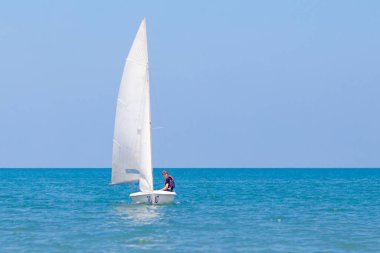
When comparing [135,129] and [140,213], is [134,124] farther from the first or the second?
[140,213]

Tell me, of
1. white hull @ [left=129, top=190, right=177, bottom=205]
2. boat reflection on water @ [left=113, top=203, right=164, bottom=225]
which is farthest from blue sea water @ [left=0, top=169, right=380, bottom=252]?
white hull @ [left=129, top=190, right=177, bottom=205]

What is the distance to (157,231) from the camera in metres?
40.3

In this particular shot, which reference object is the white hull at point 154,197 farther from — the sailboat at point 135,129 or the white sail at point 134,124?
the white sail at point 134,124

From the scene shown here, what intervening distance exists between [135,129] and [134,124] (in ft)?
1.13

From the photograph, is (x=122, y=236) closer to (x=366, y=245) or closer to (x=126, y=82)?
(x=366, y=245)

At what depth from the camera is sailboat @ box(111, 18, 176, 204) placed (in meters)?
51.1

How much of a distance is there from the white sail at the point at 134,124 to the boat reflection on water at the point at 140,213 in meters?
1.83

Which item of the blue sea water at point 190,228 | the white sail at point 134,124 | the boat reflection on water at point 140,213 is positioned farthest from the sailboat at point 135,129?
the blue sea water at point 190,228

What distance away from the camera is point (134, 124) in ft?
171

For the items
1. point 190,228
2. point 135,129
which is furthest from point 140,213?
point 190,228

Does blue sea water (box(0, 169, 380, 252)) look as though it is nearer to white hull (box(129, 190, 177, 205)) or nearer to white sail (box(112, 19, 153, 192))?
white hull (box(129, 190, 177, 205))

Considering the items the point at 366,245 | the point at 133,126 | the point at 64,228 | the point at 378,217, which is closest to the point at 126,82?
the point at 133,126

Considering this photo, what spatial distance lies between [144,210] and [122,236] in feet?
36.8

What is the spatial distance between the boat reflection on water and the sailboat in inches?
22.3
